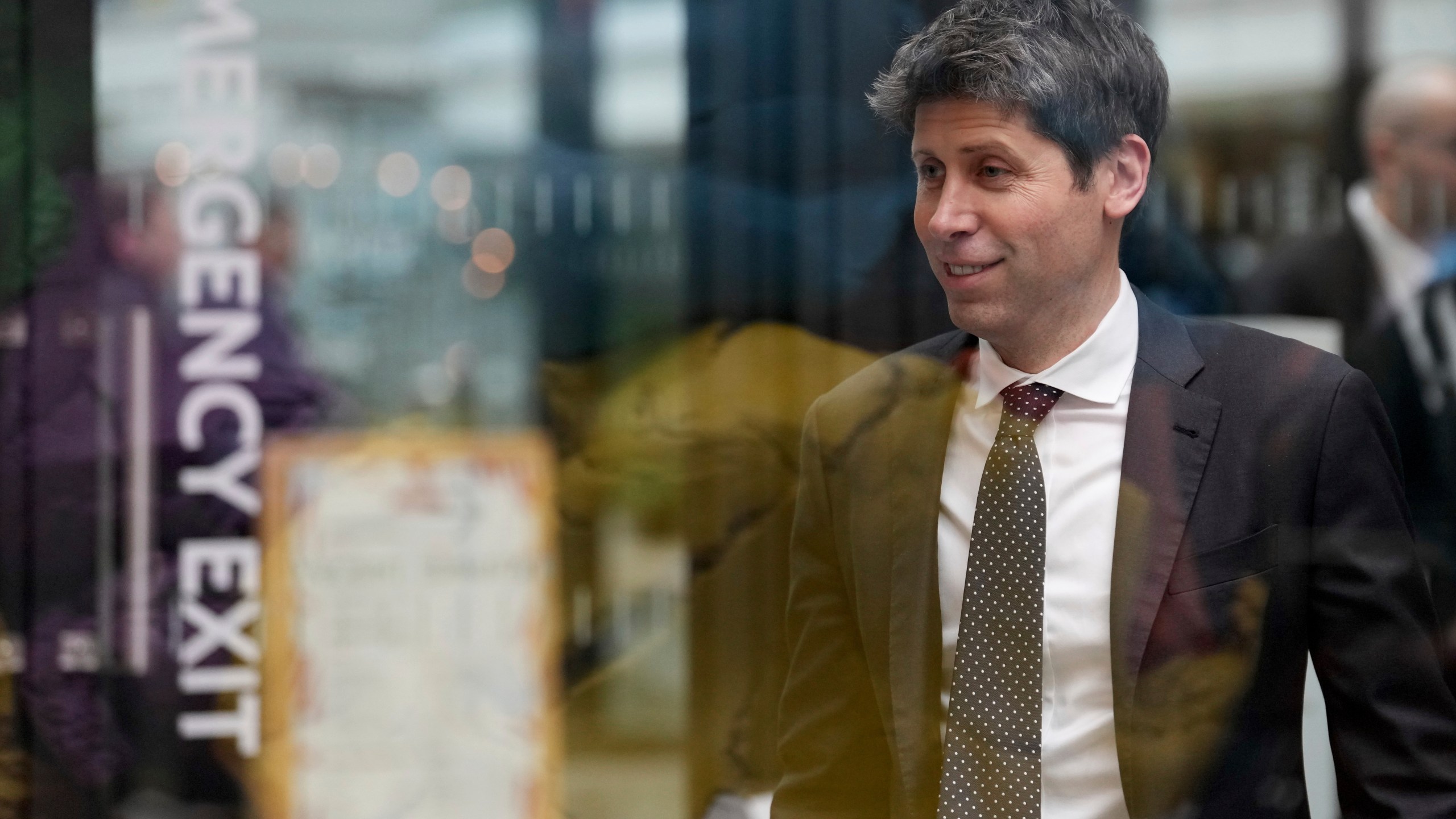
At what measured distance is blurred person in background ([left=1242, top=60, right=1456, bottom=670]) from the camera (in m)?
2.02

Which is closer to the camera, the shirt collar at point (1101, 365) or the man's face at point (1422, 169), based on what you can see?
the shirt collar at point (1101, 365)

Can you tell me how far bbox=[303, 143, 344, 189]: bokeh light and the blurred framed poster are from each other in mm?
447

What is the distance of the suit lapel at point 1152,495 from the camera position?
1377mm

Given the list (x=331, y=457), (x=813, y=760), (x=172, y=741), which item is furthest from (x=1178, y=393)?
(x=172, y=741)

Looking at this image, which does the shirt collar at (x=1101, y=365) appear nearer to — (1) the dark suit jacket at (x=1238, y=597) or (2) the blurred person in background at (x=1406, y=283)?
(1) the dark suit jacket at (x=1238, y=597)

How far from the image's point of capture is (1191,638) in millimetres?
1407

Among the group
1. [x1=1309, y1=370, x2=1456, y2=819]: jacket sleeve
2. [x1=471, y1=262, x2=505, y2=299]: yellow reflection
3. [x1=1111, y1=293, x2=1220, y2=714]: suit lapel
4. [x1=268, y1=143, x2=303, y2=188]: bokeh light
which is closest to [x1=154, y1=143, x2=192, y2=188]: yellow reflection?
[x1=268, y1=143, x2=303, y2=188]: bokeh light

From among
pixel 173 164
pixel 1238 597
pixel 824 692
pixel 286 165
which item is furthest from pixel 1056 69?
pixel 173 164

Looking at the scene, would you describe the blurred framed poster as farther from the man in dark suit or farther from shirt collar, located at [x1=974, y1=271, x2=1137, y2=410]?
shirt collar, located at [x1=974, y1=271, x2=1137, y2=410]

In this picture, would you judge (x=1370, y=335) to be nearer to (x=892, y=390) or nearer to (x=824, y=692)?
(x=892, y=390)

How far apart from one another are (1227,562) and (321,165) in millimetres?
1415

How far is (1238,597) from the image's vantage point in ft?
4.51

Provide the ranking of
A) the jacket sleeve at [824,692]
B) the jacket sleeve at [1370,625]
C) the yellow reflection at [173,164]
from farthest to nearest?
the yellow reflection at [173,164], the jacket sleeve at [824,692], the jacket sleeve at [1370,625]


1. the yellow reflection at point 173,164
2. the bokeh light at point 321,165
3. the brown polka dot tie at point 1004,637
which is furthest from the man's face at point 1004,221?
the yellow reflection at point 173,164
